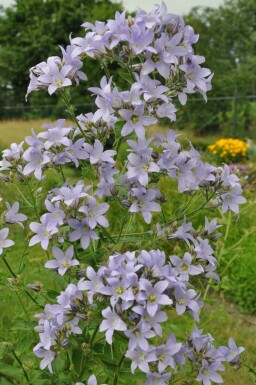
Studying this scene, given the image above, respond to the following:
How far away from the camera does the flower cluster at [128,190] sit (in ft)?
5.10

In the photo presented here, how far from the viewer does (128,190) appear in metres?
1.78

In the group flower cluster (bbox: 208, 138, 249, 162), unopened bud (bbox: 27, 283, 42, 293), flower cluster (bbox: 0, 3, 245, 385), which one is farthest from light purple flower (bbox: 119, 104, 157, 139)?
flower cluster (bbox: 208, 138, 249, 162)

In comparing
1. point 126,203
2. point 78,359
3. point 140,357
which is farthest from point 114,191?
point 78,359

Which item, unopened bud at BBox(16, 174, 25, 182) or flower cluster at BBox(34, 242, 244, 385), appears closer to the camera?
flower cluster at BBox(34, 242, 244, 385)

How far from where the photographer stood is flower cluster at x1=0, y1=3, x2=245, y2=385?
155 cm

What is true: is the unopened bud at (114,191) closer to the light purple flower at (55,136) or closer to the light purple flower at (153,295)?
the light purple flower at (55,136)

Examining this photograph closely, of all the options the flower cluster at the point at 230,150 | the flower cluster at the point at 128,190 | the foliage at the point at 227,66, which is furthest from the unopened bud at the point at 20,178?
the flower cluster at the point at 230,150

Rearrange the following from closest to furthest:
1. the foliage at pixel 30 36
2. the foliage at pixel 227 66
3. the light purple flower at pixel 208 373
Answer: the light purple flower at pixel 208 373
the foliage at pixel 227 66
the foliage at pixel 30 36

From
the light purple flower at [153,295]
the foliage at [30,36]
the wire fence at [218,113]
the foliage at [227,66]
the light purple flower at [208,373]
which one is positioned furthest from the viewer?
the foliage at [30,36]

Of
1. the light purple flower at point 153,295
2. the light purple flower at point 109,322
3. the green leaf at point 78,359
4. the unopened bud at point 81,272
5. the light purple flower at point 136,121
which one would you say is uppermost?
the light purple flower at point 136,121

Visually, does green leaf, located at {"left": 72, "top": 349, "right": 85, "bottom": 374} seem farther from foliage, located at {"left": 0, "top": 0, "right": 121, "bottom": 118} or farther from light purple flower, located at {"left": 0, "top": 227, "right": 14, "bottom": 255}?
foliage, located at {"left": 0, "top": 0, "right": 121, "bottom": 118}

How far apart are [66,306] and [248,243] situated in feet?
11.1

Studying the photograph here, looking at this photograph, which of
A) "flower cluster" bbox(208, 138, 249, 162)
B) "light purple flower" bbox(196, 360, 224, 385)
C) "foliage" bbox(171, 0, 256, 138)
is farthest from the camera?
"foliage" bbox(171, 0, 256, 138)

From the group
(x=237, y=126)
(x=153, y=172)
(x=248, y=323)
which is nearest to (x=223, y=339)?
(x=248, y=323)
